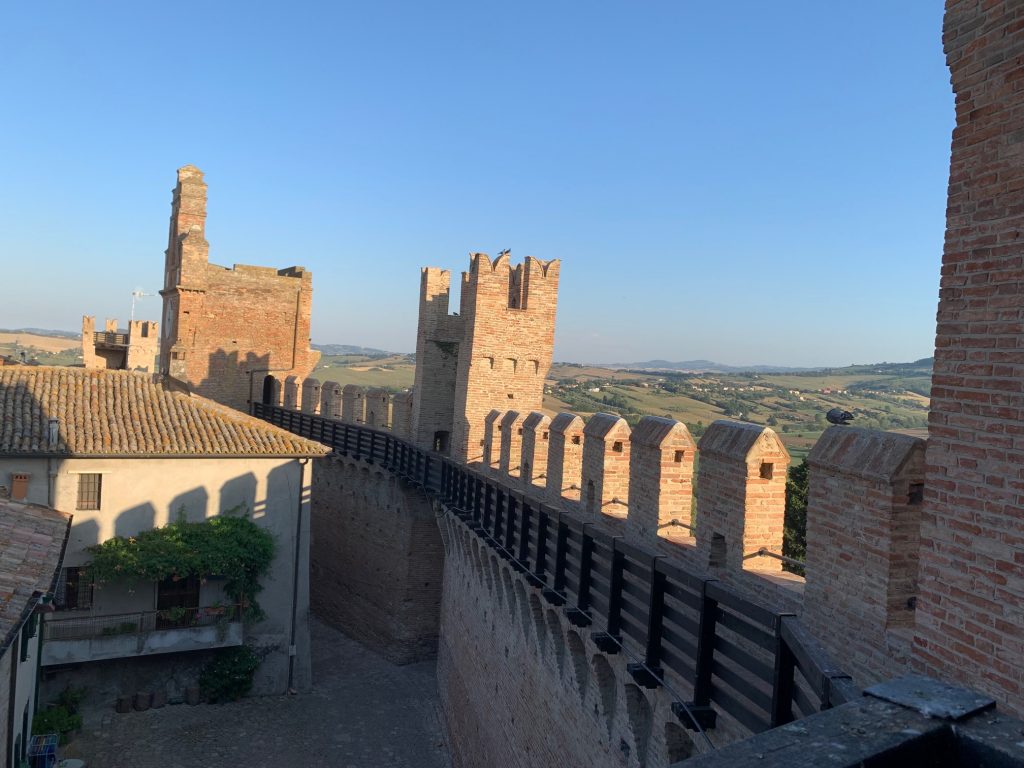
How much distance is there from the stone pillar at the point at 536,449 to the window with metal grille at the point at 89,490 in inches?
415

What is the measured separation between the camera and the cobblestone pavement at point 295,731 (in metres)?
15.5

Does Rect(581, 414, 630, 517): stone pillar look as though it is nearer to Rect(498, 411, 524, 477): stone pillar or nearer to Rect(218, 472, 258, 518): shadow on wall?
Rect(498, 411, 524, 477): stone pillar

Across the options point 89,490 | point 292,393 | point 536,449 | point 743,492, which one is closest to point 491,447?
point 536,449

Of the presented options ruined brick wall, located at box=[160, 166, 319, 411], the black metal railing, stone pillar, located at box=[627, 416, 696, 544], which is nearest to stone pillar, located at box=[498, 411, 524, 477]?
the black metal railing

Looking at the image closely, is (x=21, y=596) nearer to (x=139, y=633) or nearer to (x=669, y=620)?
(x=669, y=620)

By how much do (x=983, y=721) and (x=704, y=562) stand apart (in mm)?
4324

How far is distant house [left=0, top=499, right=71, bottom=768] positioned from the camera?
8.78 metres

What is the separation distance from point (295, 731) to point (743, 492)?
1445 centimetres

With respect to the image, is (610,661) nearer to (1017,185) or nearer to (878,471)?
(878,471)

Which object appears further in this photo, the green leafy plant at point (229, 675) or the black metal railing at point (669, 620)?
the green leafy plant at point (229, 675)

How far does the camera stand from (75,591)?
54.4 feet

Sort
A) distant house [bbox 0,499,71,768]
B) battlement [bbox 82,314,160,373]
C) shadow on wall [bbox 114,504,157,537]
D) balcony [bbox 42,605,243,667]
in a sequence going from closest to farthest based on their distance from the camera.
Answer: distant house [bbox 0,499,71,768], balcony [bbox 42,605,243,667], shadow on wall [bbox 114,504,157,537], battlement [bbox 82,314,160,373]

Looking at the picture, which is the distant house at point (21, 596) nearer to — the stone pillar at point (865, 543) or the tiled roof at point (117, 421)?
the tiled roof at point (117, 421)

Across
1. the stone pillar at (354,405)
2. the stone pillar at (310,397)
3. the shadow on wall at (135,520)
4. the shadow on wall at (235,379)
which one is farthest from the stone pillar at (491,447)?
the shadow on wall at (235,379)
